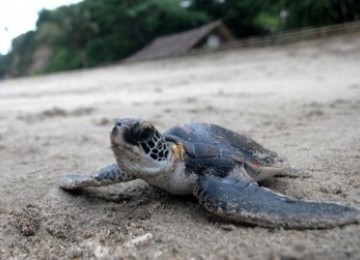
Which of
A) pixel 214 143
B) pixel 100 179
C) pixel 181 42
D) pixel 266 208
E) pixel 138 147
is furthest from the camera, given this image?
pixel 181 42

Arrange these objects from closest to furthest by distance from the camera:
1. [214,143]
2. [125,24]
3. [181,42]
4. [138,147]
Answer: [138,147] < [214,143] < [181,42] < [125,24]

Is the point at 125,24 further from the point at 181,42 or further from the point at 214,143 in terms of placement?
the point at 214,143

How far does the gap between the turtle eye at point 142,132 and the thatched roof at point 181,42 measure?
1914 centimetres

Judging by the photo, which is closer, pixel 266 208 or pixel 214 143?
pixel 266 208

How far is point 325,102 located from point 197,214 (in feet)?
12.2

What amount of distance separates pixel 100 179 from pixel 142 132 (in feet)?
1.74

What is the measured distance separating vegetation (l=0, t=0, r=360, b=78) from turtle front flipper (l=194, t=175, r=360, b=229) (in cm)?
2164

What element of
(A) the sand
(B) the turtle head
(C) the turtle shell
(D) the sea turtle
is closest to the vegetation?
(A) the sand

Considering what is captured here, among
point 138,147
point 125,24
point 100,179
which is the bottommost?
point 100,179

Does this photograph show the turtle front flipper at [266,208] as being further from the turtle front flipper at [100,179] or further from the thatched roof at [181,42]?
the thatched roof at [181,42]

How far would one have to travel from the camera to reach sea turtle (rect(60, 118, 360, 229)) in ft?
5.40

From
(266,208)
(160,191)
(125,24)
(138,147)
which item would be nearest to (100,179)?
(160,191)

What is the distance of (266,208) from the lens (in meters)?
1.68

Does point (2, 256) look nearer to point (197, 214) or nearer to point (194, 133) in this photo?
point (197, 214)
